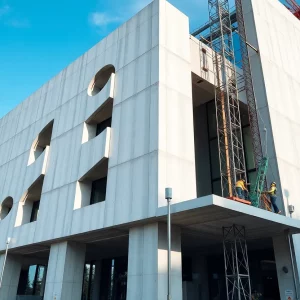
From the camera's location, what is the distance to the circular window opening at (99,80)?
74.0 ft

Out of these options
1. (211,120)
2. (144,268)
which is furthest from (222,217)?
(211,120)

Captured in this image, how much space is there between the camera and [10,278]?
24641 mm

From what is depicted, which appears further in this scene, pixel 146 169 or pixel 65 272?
pixel 65 272

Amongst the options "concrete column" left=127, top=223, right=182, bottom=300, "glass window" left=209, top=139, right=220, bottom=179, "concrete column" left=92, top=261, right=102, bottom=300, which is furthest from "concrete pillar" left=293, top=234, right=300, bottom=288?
"concrete column" left=92, top=261, right=102, bottom=300

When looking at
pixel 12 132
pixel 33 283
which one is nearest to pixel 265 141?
pixel 12 132

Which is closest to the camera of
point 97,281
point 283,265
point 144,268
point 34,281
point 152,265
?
point 152,265

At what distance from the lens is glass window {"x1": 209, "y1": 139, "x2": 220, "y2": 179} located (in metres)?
22.5

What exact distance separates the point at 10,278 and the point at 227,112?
1901 cm

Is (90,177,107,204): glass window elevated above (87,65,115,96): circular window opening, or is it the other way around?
(87,65,115,96): circular window opening

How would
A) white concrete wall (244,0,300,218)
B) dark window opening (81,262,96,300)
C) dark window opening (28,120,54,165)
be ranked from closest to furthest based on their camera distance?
white concrete wall (244,0,300,218)
dark window opening (28,120,54,165)
dark window opening (81,262,96,300)

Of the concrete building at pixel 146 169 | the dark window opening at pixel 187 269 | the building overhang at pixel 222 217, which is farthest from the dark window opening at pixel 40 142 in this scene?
the building overhang at pixel 222 217

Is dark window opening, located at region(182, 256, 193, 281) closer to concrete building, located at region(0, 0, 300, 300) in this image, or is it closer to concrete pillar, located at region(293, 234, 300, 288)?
concrete building, located at region(0, 0, 300, 300)

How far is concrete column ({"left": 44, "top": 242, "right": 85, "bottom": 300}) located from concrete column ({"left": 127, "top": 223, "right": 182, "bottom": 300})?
5.44m

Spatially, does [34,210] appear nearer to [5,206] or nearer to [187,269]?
[5,206]
